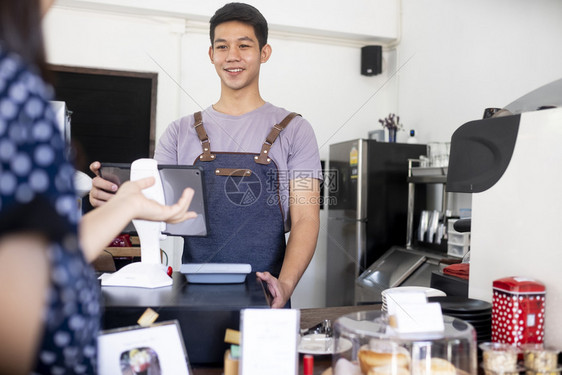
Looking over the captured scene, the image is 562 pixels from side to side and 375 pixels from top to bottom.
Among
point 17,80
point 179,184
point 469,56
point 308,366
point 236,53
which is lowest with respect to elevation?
point 308,366

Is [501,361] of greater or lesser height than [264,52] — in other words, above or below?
below

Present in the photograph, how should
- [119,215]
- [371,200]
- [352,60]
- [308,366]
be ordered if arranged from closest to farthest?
[119,215] → [308,366] → [371,200] → [352,60]

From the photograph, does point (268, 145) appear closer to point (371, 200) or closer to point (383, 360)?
point (383, 360)

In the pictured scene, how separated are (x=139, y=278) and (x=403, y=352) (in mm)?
607

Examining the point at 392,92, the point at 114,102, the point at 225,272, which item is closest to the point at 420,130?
the point at 392,92

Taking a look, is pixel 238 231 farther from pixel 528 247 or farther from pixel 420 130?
pixel 420 130

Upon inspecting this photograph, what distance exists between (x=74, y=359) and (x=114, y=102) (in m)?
3.96

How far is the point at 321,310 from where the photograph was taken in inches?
59.9

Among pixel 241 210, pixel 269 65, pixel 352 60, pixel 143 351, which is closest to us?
pixel 143 351

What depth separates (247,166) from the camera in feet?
5.60

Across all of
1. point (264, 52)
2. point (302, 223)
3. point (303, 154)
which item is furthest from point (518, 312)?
point (264, 52)

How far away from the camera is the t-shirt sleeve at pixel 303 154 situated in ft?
5.71

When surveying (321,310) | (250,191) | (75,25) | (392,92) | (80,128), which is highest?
(75,25)

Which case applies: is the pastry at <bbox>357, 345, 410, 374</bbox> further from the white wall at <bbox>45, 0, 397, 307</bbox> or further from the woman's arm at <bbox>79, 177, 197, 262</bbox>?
the white wall at <bbox>45, 0, 397, 307</bbox>
